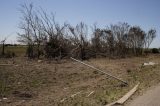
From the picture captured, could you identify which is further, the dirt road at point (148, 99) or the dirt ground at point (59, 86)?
the dirt ground at point (59, 86)

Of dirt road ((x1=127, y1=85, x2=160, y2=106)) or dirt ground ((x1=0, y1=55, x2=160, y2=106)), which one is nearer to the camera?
dirt road ((x1=127, y1=85, x2=160, y2=106))

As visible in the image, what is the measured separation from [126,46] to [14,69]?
2590 centimetres

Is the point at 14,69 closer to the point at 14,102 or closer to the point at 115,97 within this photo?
the point at 14,102

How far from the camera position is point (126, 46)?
132 feet

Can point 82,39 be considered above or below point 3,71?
above

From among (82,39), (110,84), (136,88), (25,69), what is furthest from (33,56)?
(136,88)

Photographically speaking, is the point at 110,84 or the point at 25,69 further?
the point at 25,69

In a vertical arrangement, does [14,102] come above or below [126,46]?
below

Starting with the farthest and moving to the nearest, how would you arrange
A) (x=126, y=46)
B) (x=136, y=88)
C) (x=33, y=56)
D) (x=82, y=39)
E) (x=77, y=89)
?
1. (x=126, y=46)
2. (x=82, y=39)
3. (x=33, y=56)
4. (x=77, y=89)
5. (x=136, y=88)

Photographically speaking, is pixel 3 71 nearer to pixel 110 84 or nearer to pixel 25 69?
pixel 25 69

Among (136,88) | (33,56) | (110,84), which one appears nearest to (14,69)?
(110,84)

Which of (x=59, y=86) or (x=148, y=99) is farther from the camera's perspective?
(x=59, y=86)

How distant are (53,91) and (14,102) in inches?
96.3

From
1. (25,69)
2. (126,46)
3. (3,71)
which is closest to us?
(3,71)
